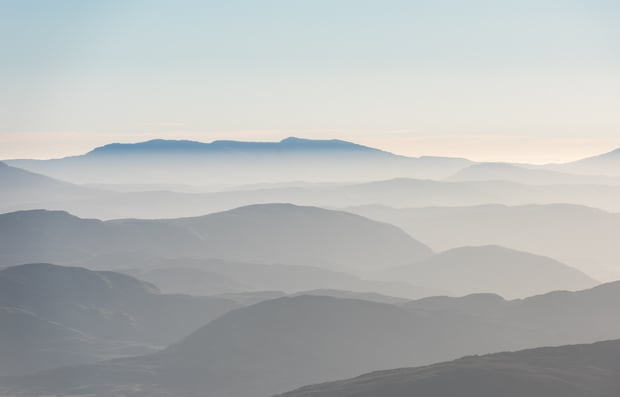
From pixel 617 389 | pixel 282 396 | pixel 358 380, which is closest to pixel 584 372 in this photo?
pixel 617 389

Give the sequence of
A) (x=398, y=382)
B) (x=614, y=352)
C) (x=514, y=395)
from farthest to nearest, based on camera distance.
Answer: (x=614, y=352) < (x=398, y=382) < (x=514, y=395)

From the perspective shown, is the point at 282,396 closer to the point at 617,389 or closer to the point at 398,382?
the point at 398,382

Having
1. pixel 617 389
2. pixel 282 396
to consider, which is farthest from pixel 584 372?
pixel 282 396

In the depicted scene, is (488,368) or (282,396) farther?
(282,396)

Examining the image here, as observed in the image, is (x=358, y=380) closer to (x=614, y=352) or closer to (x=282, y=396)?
(x=282, y=396)

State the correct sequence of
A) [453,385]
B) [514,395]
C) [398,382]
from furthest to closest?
1. [398,382]
2. [453,385]
3. [514,395]

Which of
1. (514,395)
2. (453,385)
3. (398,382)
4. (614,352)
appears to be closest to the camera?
(514,395)
